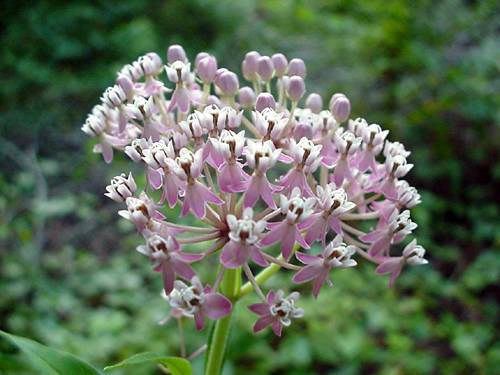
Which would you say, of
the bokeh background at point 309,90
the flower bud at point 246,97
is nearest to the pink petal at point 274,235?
the flower bud at point 246,97

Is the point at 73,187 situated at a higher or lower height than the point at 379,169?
higher

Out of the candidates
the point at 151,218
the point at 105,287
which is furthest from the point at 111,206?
the point at 151,218

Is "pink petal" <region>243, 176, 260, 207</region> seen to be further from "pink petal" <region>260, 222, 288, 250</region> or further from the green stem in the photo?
the green stem

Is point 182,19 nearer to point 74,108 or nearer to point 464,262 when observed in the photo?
point 74,108

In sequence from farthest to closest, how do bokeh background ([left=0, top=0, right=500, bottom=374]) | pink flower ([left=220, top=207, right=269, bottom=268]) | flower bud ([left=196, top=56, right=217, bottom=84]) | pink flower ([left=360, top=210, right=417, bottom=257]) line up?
bokeh background ([left=0, top=0, right=500, bottom=374]) < flower bud ([left=196, top=56, right=217, bottom=84]) < pink flower ([left=360, top=210, right=417, bottom=257]) < pink flower ([left=220, top=207, right=269, bottom=268])

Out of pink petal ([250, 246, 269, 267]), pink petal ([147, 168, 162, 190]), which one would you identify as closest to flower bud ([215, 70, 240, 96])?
pink petal ([147, 168, 162, 190])

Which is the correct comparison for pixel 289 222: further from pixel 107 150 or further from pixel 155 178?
pixel 107 150

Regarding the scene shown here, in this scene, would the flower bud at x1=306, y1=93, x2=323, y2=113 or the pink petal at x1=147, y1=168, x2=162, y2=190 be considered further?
the flower bud at x1=306, y1=93, x2=323, y2=113

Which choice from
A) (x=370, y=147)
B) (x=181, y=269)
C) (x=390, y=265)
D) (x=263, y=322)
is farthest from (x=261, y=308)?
(x=370, y=147)
